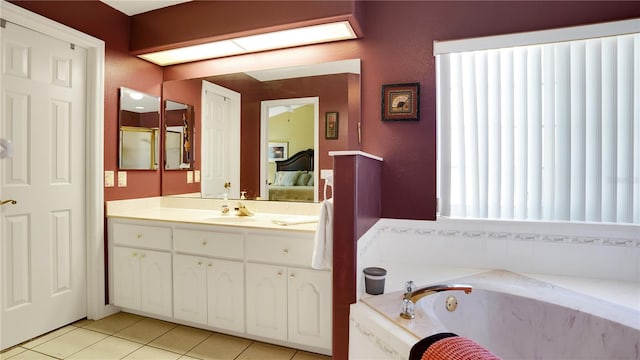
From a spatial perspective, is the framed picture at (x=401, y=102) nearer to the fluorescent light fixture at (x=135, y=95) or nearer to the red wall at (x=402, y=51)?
the red wall at (x=402, y=51)

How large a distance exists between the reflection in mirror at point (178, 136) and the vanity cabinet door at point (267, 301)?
1.35 metres

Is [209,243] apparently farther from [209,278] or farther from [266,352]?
[266,352]

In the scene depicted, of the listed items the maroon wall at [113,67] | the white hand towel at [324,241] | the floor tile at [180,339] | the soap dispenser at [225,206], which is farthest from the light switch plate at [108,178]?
the white hand towel at [324,241]

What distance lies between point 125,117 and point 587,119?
336 cm

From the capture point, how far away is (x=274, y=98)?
2613 millimetres

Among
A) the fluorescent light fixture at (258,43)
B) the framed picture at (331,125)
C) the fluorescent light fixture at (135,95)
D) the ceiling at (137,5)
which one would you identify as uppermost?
the ceiling at (137,5)

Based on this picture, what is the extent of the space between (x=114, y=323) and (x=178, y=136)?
1585 millimetres

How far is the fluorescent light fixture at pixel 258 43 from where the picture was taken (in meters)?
2.28

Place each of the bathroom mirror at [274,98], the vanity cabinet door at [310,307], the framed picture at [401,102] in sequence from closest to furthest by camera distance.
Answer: the vanity cabinet door at [310,307] < the framed picture at [401,102] < the bathroom mirror at [274,98]

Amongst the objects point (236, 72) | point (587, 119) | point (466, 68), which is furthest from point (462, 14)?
point (236, 72)

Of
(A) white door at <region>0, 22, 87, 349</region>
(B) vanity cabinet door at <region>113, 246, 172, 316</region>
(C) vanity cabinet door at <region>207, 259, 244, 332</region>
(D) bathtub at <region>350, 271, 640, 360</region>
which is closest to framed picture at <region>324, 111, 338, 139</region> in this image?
(C) vanity cabinet door at <region>207, 259, 244, 332</region>

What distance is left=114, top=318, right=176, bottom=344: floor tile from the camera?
219 cm

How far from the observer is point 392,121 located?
233 cm

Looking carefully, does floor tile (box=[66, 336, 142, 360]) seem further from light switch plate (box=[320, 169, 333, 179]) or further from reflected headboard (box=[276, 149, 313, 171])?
light switch plate (box=[320, 169, 333, 179])
